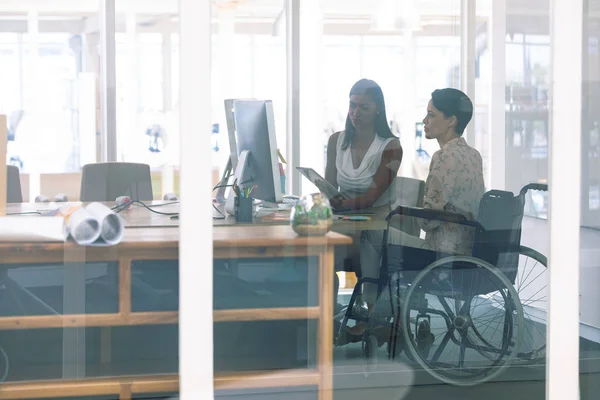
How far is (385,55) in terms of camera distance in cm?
353

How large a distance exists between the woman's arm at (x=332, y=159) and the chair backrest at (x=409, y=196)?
1.13 feet

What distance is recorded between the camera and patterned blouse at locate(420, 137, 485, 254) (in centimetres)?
369

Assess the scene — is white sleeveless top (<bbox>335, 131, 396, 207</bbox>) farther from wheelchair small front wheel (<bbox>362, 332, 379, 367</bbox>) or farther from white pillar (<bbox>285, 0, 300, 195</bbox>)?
wheelchair small front wheel (<bbox>362, 332, 379, 367</bbox>)

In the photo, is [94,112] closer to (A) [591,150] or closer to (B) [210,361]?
(B) [210,361]

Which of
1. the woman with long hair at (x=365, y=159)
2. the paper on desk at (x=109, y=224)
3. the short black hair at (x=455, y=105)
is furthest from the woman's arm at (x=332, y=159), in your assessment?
the paper on desk at (x=109, y=224)

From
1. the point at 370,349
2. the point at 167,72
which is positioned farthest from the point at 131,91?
the point at 370,349

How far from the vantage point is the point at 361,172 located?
369 cm

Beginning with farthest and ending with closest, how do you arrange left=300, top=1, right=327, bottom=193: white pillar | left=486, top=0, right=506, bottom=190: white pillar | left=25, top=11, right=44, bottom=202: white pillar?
left=486, top=0, right=506, bottom=190: white pillar, left=300, top=1, right=327, bottom=193: white pillar, left=25, top=11, right=44, bottom=202: white pillar

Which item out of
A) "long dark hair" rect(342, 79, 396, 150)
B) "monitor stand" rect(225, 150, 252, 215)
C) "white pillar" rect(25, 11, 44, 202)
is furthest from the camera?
"long dark hair" rect(342, 79, 396, 150)

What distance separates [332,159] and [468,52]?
0.80 metres

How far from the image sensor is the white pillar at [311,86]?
10.9 feet

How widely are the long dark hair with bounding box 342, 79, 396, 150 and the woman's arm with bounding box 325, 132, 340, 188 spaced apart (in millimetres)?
68

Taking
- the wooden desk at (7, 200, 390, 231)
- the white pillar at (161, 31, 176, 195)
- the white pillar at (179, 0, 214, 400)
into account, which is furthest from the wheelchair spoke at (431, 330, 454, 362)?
the white pillar at (161, 31, 176, 195)

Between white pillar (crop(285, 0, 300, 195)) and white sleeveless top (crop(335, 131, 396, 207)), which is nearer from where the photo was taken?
white pillar (crop(285, 0, 300, 195))
